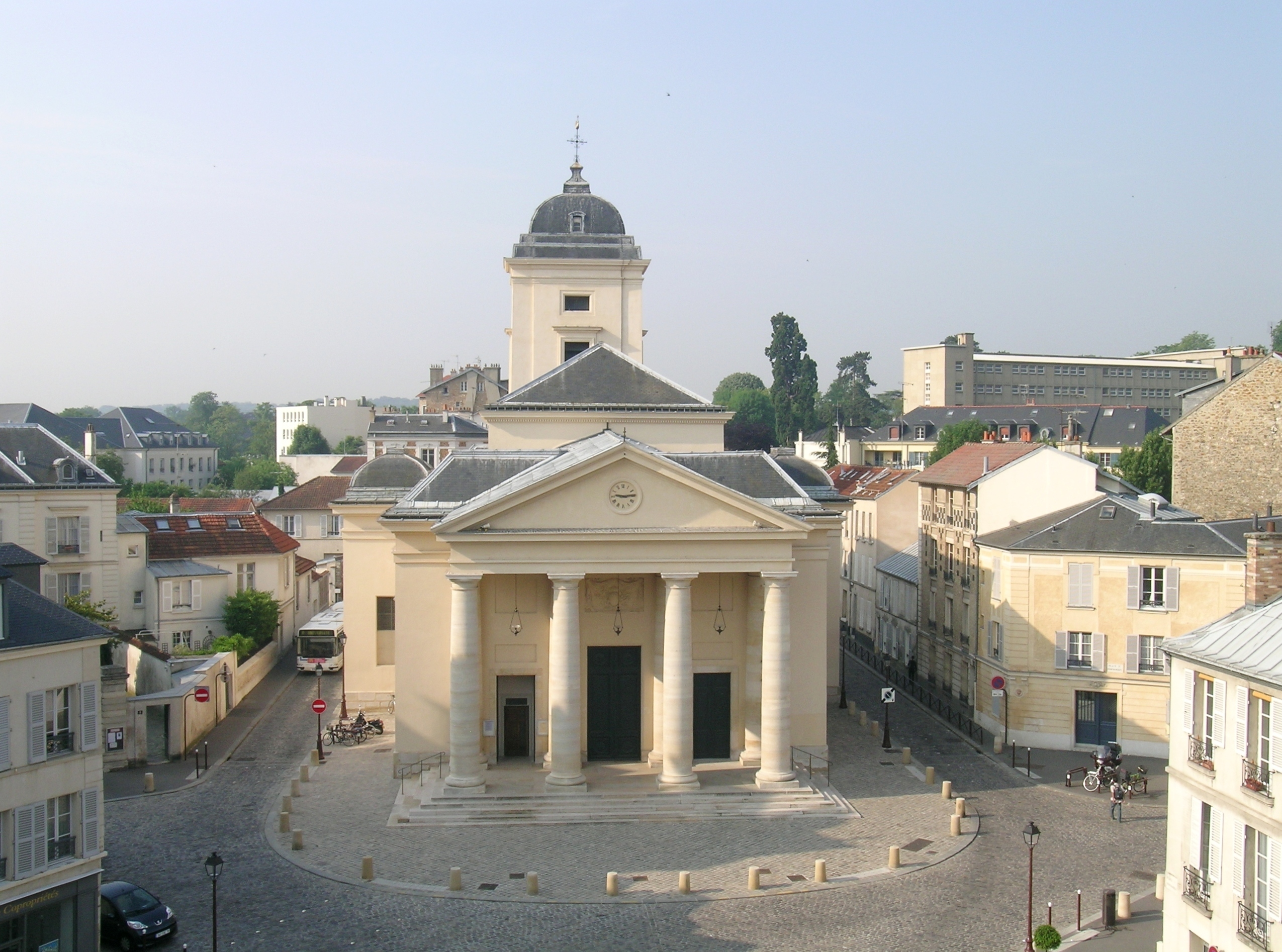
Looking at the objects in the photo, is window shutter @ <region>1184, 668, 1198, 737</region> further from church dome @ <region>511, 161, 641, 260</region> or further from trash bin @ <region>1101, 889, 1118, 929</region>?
church dome @ <region>511, 161, 641, 260</region>

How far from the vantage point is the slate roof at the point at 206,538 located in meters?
52.3

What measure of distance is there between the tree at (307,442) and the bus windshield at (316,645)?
9745 cm

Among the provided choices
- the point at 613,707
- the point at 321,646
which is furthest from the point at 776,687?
the point at 321,646

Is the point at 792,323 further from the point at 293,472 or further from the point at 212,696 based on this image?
the point at 212,696

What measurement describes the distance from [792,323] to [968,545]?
96949 millimetres

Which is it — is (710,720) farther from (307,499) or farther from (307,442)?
(307,442)

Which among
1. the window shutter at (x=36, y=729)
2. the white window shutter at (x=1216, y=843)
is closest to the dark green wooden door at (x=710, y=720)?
the white window shutter at (x=1216, y=843)

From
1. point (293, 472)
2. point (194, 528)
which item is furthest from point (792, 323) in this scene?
point (194, 528)

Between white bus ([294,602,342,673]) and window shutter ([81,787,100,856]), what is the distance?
29.8 m

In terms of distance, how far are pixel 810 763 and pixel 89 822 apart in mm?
20533

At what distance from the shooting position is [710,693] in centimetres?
3591

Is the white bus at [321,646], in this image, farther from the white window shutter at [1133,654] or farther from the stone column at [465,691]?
the white window shutter at [1133,654]

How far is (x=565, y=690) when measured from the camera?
1282 inches

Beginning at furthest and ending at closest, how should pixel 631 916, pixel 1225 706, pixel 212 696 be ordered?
1. pixel 212 696
2. pixel 631 916
3. pixel 1225 706
